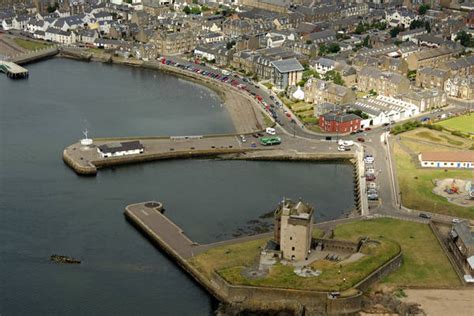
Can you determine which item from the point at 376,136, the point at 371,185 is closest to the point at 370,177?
the point at 371,185

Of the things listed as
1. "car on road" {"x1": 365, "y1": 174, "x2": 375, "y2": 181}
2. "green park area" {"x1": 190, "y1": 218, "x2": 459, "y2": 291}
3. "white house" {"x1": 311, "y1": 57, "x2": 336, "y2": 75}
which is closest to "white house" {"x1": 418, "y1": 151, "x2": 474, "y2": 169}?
Result: "car on road" {"x1": 365, "y1": 174, "x2": 375, "y2": 181}

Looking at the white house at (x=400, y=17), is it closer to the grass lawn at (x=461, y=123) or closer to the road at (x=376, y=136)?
the road at (x=376, y=136)

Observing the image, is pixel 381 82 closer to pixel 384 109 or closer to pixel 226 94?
pixel 384 109

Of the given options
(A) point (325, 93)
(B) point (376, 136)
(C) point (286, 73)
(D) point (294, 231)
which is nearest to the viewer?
(D) point (294, 231)

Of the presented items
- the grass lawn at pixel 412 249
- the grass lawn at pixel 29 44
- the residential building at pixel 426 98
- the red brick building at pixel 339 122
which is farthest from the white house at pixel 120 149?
the grass lawn at pixel 29 44

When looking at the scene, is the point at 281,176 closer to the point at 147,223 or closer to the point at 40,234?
the point at 147,223

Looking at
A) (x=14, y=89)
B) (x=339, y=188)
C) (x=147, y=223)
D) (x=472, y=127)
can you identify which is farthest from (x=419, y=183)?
(x=14, y=89)

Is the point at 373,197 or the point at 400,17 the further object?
the point at 400,17
